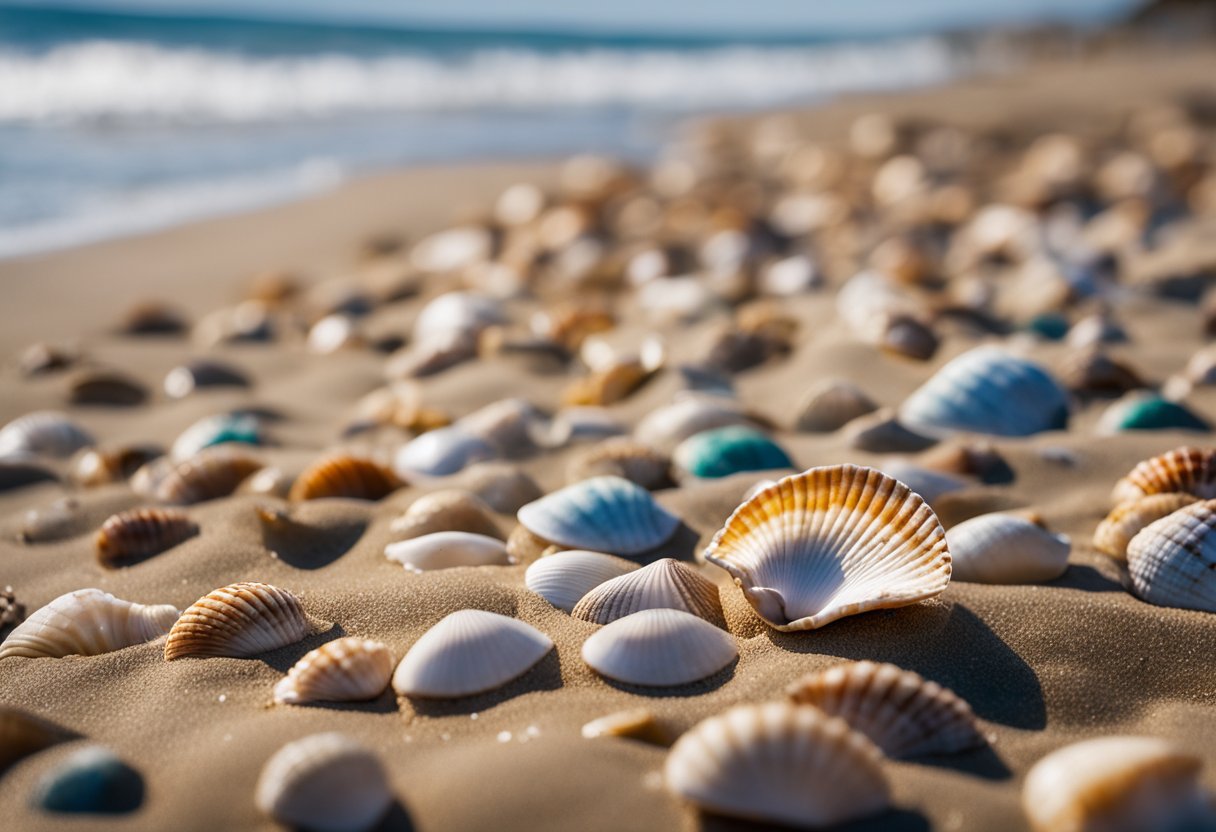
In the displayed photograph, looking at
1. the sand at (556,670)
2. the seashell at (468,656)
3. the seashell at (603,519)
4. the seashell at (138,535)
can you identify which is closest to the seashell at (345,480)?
the sand at (556,670)

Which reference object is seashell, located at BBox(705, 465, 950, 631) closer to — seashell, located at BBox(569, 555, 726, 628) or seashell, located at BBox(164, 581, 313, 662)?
seashell, located at BBox(569, 555, 726, 628)

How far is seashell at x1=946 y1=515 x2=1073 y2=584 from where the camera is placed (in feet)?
6.62

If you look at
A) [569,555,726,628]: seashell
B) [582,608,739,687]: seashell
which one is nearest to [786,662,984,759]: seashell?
[582,608,739,687]: seashell

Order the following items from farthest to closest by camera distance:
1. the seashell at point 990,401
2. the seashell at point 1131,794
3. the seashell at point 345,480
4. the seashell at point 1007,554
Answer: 1. the seashell at point 990,401
2. the seashell at point 345,480
3. the seashell at point 1007,554
4. the seashell at point 1131,794

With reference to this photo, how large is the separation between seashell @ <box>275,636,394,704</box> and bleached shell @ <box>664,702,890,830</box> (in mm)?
584

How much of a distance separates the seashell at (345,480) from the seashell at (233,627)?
707 millimetres

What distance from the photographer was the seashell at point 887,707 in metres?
1.47

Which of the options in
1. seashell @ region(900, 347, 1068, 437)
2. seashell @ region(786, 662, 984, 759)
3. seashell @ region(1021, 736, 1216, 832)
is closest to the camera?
seashell @ region(1021, 736, 1216, 832)

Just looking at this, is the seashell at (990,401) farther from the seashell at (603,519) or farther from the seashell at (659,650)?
the seashell at (659,650)

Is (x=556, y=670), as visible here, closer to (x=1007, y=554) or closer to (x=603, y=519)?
(x=603, y=519)

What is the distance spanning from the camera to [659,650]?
5.58ft

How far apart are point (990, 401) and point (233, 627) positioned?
2.03 m

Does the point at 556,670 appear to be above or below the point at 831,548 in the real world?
below

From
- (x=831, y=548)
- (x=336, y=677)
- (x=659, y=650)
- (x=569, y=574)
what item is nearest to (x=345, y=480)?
(x=569, y=574)
